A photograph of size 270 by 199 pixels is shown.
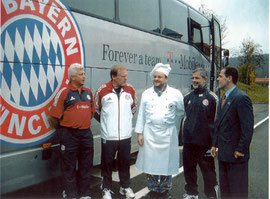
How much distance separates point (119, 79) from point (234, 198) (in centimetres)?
211

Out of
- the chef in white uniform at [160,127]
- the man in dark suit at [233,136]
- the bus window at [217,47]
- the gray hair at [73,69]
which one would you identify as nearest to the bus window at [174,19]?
the bus window at [217,47]

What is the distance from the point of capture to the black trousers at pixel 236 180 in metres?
2.88

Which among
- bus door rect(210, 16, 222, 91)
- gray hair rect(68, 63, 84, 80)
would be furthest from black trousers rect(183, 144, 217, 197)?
bus door rect(210, 16, 222, 91)

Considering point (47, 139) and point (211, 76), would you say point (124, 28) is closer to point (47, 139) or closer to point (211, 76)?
point (47, 139)

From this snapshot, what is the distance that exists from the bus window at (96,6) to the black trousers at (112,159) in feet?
6.56

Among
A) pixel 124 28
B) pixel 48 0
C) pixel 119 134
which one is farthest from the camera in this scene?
pixel 124 28

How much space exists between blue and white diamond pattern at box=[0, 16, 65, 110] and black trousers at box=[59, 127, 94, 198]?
23.2 inches

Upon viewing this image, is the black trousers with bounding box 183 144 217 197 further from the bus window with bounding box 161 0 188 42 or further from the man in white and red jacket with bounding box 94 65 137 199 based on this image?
the bus window with bounding box 161 0 188 42

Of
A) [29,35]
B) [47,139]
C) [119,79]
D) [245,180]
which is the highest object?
[29,35]

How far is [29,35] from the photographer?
3271mm

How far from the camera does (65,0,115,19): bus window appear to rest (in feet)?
12.7

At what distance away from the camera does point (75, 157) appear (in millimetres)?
3582

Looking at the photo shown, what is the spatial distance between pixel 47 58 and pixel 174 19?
12.6ft

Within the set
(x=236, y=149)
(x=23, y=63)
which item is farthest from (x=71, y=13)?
(x=236, y=149)
